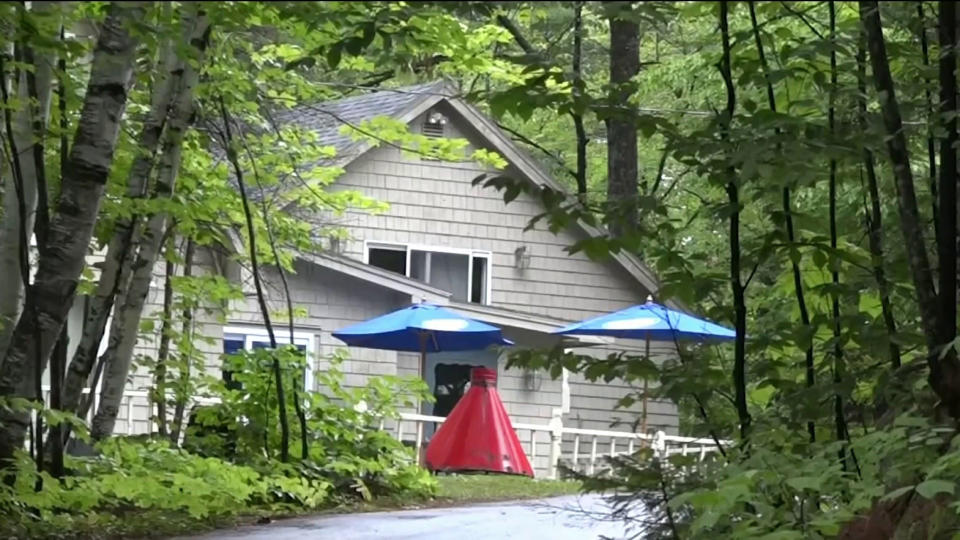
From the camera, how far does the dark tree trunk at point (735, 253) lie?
5.61 m

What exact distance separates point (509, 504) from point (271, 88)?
4536 millimetres

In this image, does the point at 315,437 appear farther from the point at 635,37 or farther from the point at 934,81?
the point at 635,37

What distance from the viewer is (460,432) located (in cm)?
1973

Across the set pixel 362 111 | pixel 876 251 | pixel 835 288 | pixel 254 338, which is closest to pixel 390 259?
pixel 362 111

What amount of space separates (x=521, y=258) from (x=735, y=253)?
19.7 metres

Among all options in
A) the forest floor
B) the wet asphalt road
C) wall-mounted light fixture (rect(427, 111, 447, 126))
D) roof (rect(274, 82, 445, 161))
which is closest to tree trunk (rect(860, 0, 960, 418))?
the forest floor

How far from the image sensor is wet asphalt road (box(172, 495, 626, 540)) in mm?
10672

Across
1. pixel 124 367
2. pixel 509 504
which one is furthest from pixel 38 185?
pixel 509 504

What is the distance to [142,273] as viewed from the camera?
11969 mm

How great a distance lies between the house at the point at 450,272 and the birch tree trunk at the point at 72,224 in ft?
45.3

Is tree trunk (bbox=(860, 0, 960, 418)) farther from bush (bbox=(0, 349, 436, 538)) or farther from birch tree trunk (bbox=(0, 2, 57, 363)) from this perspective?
bush (bbox=(0, 349, 436, 538))

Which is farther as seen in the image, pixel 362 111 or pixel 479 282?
pixel 362 111

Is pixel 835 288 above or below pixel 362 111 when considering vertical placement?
below

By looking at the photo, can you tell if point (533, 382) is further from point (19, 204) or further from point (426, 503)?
point (19, 204)
